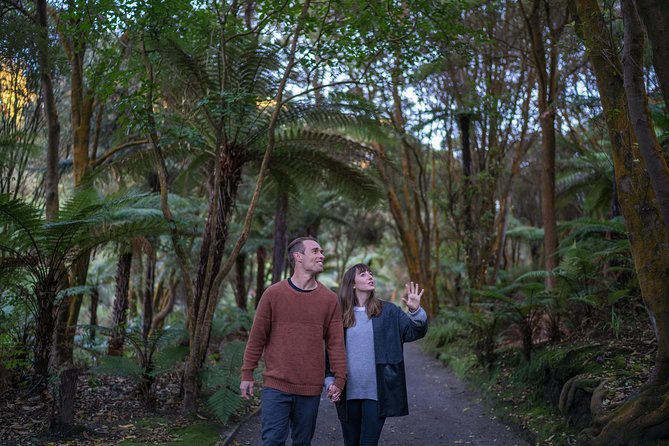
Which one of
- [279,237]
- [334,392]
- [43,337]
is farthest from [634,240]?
[279,237]

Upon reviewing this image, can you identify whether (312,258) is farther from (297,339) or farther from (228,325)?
(228,325)

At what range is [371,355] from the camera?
156 inches

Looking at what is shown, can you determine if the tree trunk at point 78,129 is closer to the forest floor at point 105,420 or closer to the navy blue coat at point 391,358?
the forest floor at point 105,420

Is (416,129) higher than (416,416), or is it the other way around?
(416,129)

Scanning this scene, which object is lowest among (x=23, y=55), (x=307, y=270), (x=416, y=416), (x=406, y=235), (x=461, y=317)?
(x=416, y=416)

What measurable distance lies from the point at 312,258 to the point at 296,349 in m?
0.58

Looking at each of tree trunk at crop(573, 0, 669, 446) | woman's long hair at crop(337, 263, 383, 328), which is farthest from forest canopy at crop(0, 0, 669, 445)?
woman's long hair at crop(337, 263, 383, 328)

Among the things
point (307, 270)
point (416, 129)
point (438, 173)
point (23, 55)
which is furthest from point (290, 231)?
point (307, 270)

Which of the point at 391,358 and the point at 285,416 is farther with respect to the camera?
the point at 391,358

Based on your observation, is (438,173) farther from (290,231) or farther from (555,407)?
(555,407)

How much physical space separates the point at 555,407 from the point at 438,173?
13910 mm

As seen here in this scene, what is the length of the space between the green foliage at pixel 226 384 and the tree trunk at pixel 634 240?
3.35m

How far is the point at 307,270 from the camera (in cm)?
384

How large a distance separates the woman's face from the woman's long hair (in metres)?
0.03
